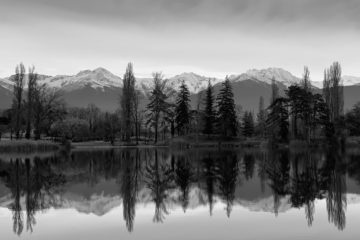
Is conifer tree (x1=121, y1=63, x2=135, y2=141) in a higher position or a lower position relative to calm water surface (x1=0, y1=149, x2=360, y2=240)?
higher

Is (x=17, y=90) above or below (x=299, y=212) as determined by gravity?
above

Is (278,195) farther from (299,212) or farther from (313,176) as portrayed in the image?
(313,176)

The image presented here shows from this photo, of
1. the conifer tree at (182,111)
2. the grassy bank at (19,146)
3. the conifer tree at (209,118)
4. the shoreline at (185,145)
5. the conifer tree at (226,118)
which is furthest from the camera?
the conifer tree at (182,111)

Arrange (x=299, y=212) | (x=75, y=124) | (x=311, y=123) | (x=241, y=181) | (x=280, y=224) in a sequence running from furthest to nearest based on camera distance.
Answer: (x=75, y=124) < (x=311, y=123) < (x=241, y=181) < (x=299, y=212) < (x=280, y=224)

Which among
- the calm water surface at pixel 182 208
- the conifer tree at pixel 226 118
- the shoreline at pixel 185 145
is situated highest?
the conifer tree at pixel 226 118

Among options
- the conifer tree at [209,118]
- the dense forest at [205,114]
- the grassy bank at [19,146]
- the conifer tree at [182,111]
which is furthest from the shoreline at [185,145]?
the conifer tree at [182,111]

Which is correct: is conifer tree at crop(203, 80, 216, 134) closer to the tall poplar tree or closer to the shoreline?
the shoreline

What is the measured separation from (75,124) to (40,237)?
2621 inches

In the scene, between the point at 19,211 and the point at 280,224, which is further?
the point at 19,211

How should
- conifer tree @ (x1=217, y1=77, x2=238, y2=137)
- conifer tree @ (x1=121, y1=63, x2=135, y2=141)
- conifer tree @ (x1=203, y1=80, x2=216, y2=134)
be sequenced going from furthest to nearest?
conifer tree @ (x1=203, y1=80, x2=216, y2=134) < conifer tree @ (x1=217, y1=77, x2=238, y2=137) < conifer tree @ (x1=121, y1=63, x2=135, y2=141)

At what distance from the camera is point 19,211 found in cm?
1120

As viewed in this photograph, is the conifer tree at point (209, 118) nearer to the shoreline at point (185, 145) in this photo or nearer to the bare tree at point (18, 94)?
the shoreline at point (185, 145)

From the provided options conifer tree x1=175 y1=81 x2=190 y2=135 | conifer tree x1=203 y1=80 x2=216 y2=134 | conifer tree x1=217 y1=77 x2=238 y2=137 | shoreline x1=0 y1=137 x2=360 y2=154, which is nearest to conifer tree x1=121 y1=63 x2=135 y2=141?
shoreline x1=0 y1=137 x2=360 y2=154

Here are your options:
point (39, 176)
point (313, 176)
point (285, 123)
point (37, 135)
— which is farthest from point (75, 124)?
point (313, 176)
